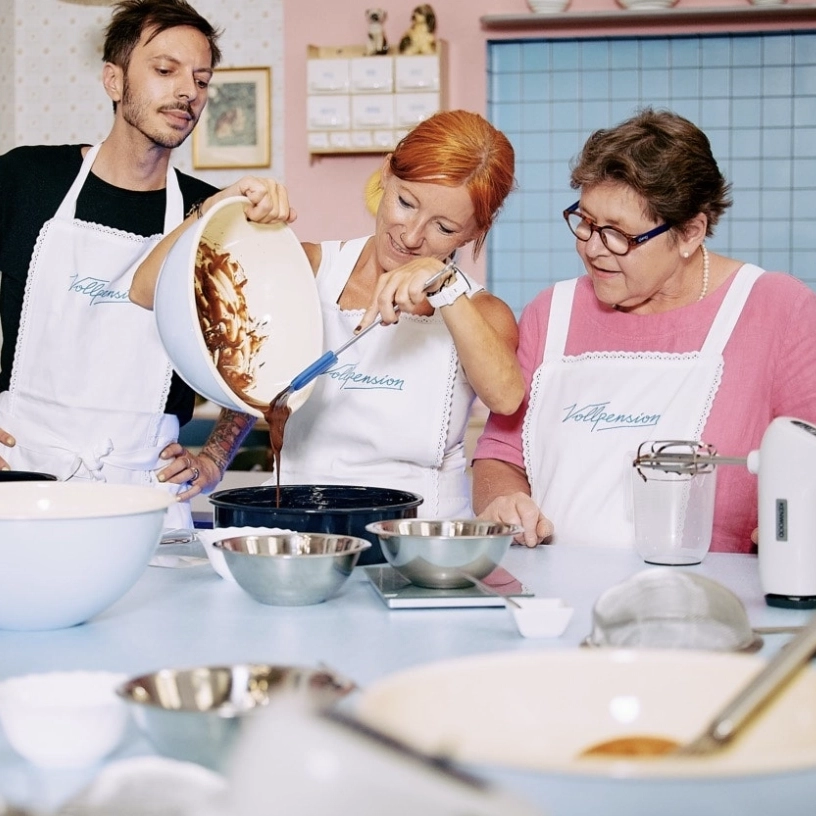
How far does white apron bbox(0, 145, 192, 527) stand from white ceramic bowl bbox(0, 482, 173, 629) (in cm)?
112

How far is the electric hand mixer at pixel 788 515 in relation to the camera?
1.19 meters

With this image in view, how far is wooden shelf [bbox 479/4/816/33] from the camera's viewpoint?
12.2ft

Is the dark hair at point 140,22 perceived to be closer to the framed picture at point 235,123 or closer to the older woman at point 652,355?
the older woman at point 652,355

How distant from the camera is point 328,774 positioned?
0.42 metres

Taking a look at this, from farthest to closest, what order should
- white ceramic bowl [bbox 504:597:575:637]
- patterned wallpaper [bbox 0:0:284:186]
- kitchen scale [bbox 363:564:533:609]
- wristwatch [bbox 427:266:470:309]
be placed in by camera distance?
patterned wallpaper [bbox 0:0:284:186] < wristwatch [bbox 427:266:470:309] < kitchen scale [bbox 363:564:533:609] < white ceramic bowl [bbox 504:597:575:637]

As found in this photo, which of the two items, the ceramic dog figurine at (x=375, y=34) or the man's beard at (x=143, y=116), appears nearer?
the man's beard at (x=143, y=116)

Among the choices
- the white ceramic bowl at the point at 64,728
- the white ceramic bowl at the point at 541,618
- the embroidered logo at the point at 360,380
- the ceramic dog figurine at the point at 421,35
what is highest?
the ceramic dog figurine at the point at 421,35

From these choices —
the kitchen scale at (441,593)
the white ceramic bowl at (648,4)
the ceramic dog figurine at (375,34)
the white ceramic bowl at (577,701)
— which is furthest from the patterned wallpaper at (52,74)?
the white ceramic bowl at (577,701)

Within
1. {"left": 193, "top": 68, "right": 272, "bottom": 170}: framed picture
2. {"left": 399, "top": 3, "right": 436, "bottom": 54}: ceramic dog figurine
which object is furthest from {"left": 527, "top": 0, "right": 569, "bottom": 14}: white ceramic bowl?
{"left": 193, "top": 68, "right": 272, "bottom": 170}: framed picture

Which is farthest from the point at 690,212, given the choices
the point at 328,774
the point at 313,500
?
the point at 328,774

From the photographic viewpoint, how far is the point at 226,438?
231 cm

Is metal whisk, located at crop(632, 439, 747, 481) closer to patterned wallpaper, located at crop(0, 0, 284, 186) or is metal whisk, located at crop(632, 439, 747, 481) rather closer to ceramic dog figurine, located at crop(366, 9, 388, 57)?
ceramic dog figurine, located at crop(366, 9, 388, 57)

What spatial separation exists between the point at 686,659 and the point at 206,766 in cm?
30

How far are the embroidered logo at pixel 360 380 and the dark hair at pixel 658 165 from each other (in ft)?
1.49
